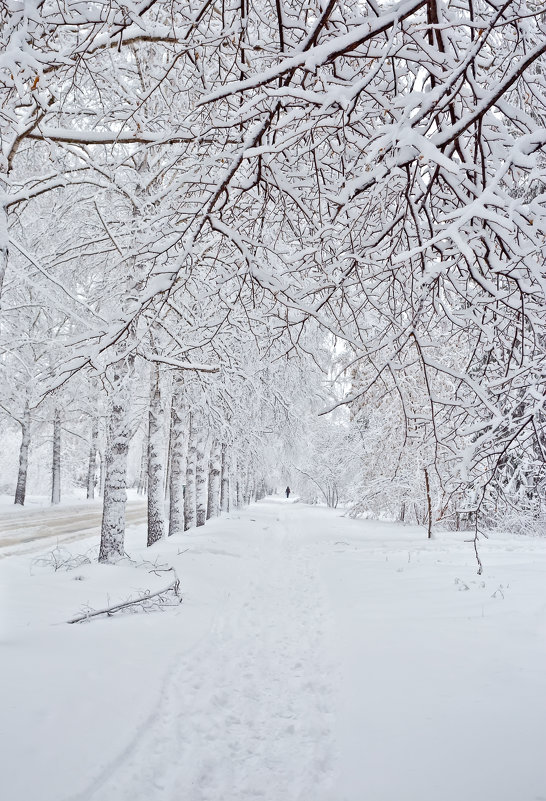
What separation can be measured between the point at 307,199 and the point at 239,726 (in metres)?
3.94

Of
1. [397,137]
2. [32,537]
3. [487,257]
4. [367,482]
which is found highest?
[397,137]

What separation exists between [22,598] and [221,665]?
2217 millimetres

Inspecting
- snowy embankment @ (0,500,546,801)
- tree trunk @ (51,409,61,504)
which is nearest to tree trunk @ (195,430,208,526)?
snowy embankment @ (0,500,546,801)

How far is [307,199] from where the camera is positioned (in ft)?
12.6

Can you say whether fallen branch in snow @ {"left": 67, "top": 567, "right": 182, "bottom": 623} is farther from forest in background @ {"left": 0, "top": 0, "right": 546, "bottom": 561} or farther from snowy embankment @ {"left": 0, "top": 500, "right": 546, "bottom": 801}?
forest in background @ {"left": 0, "top": 0, "right": 546, "bottom": 561}

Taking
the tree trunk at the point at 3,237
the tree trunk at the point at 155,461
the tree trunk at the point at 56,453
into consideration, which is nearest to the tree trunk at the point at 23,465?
the tree trunk at the point at 56,453

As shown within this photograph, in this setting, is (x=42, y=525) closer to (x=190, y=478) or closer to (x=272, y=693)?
(x=190, y=478)

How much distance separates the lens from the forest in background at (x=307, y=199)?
233 cm

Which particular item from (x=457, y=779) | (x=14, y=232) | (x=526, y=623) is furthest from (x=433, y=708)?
(x=14, y=232)

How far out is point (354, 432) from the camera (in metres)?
19.8

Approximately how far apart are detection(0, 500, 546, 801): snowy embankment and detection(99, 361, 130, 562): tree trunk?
2.01ft

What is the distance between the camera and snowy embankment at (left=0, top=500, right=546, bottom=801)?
276 centimetres

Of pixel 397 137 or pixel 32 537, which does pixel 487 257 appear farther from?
pixel 32 537

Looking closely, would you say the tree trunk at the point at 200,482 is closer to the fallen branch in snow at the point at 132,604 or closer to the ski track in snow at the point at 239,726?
the fallen branch in snow at the point at 132,604
